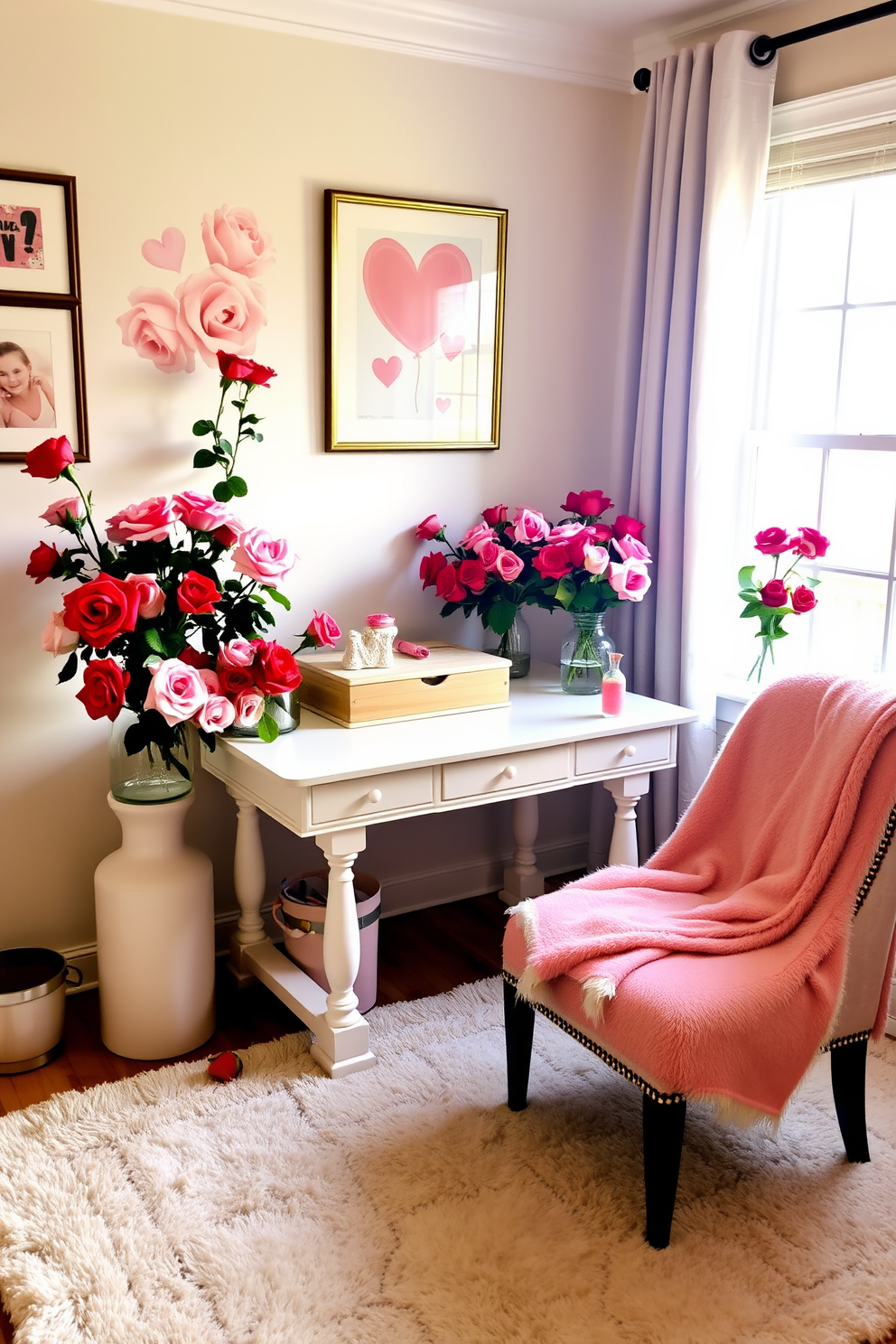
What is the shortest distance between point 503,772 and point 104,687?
892mm

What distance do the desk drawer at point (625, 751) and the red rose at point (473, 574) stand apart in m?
0.53

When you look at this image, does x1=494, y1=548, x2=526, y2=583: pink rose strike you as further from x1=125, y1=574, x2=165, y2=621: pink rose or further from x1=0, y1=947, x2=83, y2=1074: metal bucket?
x1=0, y1=947, x2=83, y2=1074: metal bucket

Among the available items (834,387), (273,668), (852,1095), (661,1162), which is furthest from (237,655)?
(834,387)

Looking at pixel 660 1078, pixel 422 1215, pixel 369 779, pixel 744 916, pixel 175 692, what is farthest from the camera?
pixel 369 779

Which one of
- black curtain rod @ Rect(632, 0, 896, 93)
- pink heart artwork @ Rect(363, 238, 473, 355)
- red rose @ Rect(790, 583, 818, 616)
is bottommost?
red rose @ Rect(790, 583, 818, 616)

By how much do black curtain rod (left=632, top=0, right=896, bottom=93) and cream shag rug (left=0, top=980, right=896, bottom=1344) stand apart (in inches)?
92.8

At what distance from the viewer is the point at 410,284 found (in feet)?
9.77

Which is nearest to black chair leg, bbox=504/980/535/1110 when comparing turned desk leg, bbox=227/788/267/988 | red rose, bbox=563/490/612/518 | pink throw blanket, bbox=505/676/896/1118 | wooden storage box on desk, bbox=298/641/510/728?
pink throw blanket, bbox=505/676/896/1118

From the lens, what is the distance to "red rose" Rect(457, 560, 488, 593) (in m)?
2.97

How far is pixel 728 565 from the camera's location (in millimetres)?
3240

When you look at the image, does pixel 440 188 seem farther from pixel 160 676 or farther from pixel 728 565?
pixel 160 676

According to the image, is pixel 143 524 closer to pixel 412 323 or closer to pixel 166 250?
pixel 166 250

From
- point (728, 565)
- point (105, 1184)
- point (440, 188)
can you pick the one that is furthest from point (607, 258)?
point (105, 1184)

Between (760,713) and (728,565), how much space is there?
94 cm
